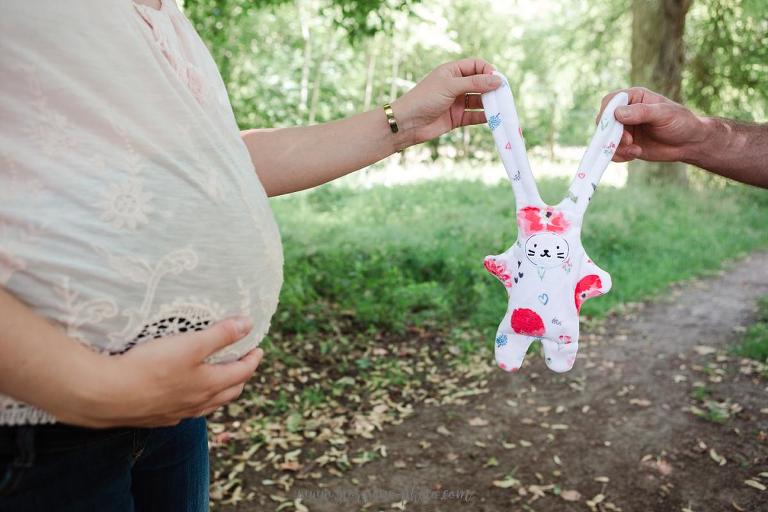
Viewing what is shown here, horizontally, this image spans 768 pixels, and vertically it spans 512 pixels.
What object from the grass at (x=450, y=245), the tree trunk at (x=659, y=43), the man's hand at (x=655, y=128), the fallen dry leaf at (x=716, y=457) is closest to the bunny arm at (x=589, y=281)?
the man's hand at (x=655, y=128)

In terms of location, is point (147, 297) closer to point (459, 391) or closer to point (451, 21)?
point (459, 391)

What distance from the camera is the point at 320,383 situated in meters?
4.59

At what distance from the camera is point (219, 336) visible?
1012 millimetres

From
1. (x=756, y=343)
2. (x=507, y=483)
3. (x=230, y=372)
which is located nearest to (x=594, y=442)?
(x=507, y=483)

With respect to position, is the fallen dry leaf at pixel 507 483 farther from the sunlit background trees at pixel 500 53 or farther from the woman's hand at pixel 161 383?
the sunlit background trees at pixel 500 53

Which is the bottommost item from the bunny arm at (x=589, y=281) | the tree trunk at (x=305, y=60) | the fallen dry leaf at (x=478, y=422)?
the fallen dry leaf at (x=478, y=422)

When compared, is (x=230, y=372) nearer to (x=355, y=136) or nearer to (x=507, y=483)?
(x=355, y=136)

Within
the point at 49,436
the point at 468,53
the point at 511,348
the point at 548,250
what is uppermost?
the point at 49,436

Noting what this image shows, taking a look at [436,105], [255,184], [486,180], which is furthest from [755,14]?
[255,184]

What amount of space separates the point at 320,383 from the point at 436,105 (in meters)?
Result: 3.19

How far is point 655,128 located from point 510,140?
1.28 ft

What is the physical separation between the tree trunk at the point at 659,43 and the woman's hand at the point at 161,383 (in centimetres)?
1035

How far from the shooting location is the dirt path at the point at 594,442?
3311 millimetres

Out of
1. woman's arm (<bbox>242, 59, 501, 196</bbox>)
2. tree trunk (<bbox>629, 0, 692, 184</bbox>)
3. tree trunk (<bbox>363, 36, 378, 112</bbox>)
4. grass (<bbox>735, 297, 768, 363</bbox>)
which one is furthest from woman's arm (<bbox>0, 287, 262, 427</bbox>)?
tree trunk (<bbox>363, 36, 378, 112</bbox>)
